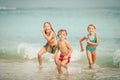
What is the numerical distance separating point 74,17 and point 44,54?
59cm

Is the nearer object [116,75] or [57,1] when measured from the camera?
[116,75]

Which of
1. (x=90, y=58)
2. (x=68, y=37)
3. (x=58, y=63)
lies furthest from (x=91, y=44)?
(x=58, y=63)

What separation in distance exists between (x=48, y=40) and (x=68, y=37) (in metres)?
0.24

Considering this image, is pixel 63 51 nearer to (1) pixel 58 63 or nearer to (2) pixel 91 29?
(1) pixel 58 63

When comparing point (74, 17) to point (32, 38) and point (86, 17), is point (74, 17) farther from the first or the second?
point (32, 38)

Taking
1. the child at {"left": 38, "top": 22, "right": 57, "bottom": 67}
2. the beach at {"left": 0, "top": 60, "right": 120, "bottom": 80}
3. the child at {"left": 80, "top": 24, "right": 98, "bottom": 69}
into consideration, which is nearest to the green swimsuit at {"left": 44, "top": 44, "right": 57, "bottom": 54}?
the child at {"left": 38, "top": 22, "right": 57, "bottom": 67}

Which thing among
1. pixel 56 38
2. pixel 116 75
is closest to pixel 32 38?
pixel 56 38

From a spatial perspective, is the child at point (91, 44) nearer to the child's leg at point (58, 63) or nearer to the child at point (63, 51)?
the child at point (63, 51)

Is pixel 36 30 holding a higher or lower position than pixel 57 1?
lower

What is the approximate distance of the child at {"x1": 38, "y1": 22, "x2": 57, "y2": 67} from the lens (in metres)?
3.38

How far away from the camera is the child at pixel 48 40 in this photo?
3.38 metres

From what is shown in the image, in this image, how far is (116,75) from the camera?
3332 mm

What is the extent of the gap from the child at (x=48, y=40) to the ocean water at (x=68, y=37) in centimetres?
5

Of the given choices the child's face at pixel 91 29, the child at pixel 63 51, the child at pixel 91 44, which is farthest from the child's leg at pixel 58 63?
the child's face at pixel 91 29
